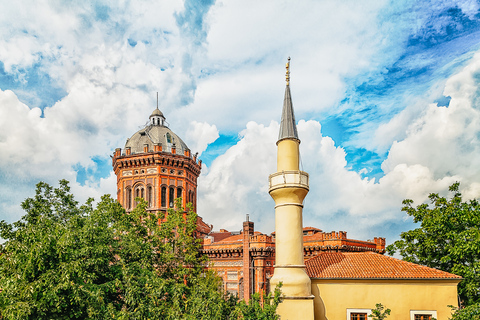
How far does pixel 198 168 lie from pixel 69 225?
22549 millimetres

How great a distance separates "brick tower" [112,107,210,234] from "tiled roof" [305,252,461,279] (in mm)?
19263

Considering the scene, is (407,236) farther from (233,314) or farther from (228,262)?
(228,262)

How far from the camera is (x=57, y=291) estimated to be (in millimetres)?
15609

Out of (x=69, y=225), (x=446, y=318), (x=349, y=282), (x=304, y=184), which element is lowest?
(x=446, y=318)

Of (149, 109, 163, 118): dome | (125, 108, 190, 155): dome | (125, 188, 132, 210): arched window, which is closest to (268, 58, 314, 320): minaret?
(125, 108, 190, 155): dome

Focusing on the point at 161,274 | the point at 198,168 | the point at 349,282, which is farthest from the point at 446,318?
the point at 198,168

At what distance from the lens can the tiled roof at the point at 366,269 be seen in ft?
63.9

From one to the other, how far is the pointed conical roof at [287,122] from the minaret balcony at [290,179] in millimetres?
1759

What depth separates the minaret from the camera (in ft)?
57.0

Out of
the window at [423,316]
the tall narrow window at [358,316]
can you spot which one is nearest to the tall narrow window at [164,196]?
the tall narrow window at [358,316]

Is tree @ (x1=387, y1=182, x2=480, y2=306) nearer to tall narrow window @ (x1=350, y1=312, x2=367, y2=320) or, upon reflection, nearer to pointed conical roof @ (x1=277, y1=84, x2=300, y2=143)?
tall narrow window @ (x1=350, y1=312, x2=367, y2=320)

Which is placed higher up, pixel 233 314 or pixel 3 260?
pixel 3 260

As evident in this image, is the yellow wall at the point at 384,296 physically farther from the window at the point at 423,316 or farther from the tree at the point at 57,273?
the tree at the point at 57,273

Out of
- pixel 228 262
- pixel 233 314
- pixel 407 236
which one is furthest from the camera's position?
pixel 228 262
